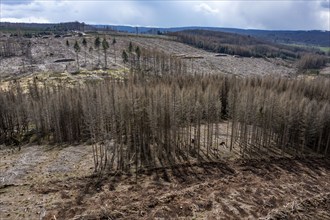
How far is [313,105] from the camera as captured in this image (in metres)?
63.0

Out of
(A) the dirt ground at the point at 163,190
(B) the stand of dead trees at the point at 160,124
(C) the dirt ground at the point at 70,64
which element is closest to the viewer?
Result: (A) the dirt ground at the point at 163,190

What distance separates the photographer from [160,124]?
5669 centimetres

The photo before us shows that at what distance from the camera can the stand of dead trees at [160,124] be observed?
5470 cm

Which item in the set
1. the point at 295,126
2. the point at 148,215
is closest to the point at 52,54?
the point at 295,126

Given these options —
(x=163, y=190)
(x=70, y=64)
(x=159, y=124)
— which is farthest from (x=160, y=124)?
(x=70, y=64)

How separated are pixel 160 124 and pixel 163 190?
1646 cm

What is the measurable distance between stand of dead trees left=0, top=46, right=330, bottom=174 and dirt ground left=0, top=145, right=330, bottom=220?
3978 millimetres

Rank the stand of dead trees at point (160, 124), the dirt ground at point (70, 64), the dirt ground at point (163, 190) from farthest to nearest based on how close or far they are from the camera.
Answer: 1. the dirt ground at point (70, 64)
2. the stand of dead trees at point (160, 124)
3. the dirt ground at point (163, 190)

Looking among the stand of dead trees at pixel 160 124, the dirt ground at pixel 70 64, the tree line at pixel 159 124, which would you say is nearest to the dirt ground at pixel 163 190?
the stand of dead trees at pixel 160 124

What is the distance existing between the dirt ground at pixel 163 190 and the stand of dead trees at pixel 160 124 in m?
3.98

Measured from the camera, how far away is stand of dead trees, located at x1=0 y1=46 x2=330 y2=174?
54697mm

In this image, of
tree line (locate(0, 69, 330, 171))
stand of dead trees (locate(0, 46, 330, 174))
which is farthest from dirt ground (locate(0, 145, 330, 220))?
tree line (locate(0, 69, 330, 171))

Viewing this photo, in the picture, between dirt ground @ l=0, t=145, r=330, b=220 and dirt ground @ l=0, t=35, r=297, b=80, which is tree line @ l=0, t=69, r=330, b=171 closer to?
dirt ground @ l=0, t=145, r=330, b=220

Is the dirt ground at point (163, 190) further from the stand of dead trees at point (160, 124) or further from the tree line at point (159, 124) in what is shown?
the tree line at point (159, 124)
